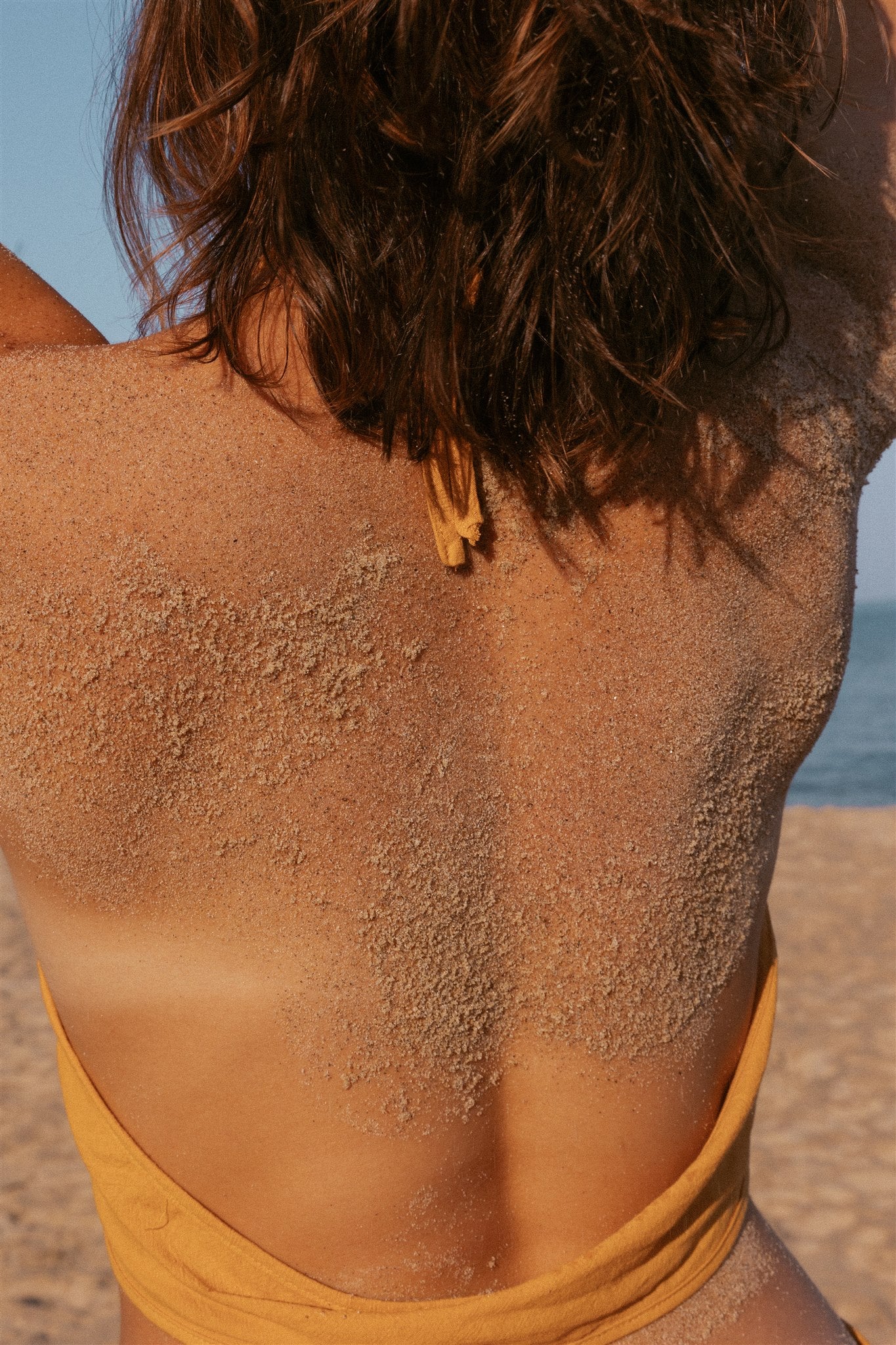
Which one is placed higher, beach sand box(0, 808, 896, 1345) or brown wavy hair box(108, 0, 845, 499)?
brown wavy hair box(108, 0, 845, 499)

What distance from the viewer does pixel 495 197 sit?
90 cm

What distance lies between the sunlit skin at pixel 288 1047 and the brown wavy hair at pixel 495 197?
7cm

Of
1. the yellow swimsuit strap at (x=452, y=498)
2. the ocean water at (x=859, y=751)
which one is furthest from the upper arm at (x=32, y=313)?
the ocean water at (x=859, y=751)

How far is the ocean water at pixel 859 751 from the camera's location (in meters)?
20.8

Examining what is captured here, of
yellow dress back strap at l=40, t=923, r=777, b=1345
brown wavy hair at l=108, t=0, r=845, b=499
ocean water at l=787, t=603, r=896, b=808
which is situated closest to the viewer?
brown wavy hair at l=108, t=0, r=845, b=499

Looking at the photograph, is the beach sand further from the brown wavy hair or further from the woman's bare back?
the brown wavy hair

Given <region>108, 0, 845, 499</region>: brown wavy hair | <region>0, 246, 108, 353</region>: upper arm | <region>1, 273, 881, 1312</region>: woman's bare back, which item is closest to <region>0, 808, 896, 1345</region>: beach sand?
<region>1, 273, 881, 1312</region>: woman's bare back

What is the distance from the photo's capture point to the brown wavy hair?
86cm

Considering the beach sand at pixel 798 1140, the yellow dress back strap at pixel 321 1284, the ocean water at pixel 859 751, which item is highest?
the yellow dress back strap at pixel 321 1284

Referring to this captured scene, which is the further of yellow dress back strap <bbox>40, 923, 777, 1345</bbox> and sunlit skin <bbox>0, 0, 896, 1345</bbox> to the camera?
yellow dress back strap <bbox>40, 923, 777, 1345</bbox>

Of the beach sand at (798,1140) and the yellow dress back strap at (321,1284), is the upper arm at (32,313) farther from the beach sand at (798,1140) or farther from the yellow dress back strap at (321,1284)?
the beach sand at (798,1140)

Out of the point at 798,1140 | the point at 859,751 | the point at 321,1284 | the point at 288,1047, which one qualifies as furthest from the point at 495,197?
the point at 859,751

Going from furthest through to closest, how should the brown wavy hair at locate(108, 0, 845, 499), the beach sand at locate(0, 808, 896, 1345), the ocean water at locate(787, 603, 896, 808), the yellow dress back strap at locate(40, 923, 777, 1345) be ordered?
the ocean water at locate(787, 603, 896, 808)
the beach sand at locate(0, 808, 896, 1345)
the yellow dress back strap at locate(40, 923, 777, 1345)
the brown wavy hair at locate(108, 0, 845, 499)

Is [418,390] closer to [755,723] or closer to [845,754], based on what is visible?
[755,723]
